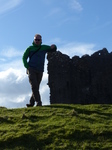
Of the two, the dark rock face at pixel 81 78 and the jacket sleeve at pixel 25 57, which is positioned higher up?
the dark rock face at pixel 81 78

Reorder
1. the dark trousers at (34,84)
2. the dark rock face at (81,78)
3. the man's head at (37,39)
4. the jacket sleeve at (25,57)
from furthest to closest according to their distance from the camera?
the dark rock face at (81,78), the man's head at (37,39), the jacket sleeve at (25,57), the dark trousers at (34,84)

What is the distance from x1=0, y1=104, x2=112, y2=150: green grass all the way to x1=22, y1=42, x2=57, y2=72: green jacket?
3544mm

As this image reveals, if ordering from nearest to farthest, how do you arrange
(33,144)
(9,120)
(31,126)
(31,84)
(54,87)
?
(33,144)
(31,126)
(9,120)
(31,84)
(54,87)

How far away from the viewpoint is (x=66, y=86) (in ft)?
145

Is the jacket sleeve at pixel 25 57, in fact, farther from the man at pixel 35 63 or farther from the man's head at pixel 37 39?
the man's head at pixel 37 39

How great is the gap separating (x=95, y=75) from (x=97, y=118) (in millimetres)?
33136

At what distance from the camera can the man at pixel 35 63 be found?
14.9m

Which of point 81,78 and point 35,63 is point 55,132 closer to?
point 35,63

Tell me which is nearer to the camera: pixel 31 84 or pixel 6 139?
pixel 6 139

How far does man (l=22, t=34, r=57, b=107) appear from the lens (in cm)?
1494

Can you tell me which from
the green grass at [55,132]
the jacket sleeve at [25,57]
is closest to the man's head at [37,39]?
the jacket sleeve at [25,57]

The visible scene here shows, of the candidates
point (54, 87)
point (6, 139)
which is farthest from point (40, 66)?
point (54, 87)

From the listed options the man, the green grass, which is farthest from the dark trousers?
the green grass

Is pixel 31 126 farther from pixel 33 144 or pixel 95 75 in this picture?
pixel 95 75
